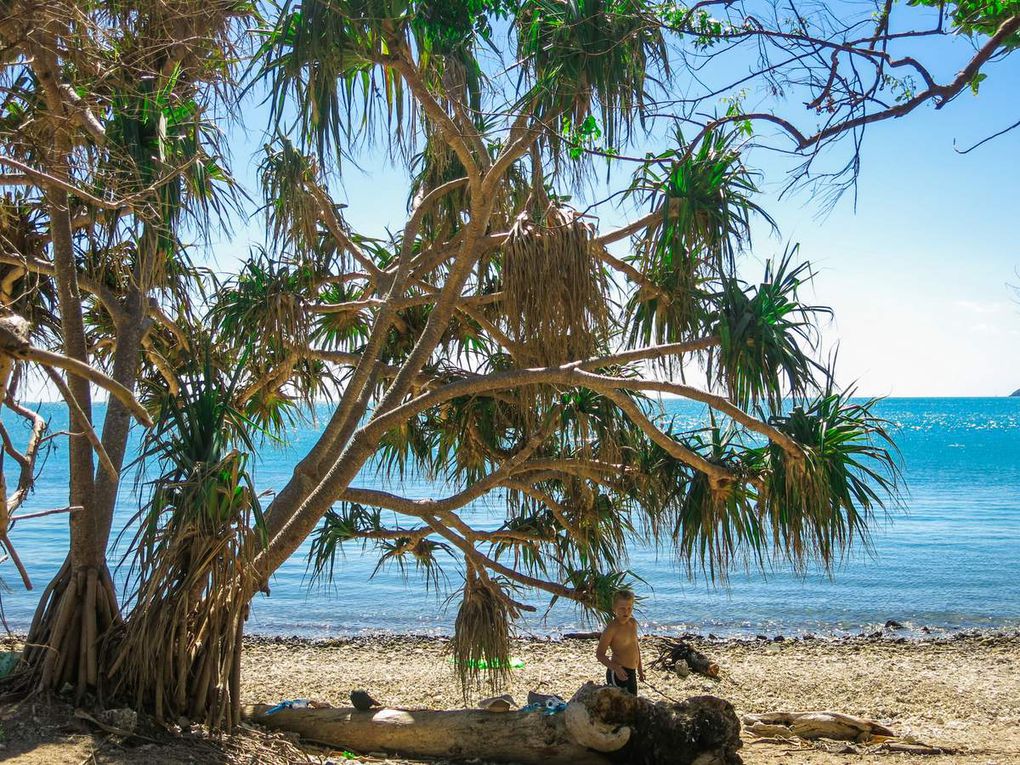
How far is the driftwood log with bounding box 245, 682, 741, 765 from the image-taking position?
573 cm

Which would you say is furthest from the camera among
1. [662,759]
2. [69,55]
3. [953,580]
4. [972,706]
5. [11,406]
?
[953,580]

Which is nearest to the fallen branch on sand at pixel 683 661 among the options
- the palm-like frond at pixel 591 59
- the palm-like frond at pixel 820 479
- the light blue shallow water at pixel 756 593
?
the light blue shallow water at pixel 756 593

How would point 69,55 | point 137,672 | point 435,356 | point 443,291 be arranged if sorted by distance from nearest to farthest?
point 69,55, point 137,672, point 443,291, point 435,356

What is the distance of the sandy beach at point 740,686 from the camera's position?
5020 mm

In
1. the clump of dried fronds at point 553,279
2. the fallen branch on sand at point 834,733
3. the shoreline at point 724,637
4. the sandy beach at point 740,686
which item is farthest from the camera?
the shoreline at point 724,637

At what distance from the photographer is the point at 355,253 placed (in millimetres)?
7258

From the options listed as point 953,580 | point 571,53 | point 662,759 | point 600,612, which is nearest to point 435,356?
point 600,612

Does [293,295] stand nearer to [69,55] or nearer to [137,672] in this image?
[69,55]

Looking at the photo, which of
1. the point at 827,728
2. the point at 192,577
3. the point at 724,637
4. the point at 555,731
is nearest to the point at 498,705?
the point at 555,731

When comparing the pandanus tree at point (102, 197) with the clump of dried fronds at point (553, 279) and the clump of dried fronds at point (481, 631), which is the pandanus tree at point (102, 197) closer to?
the clump of dried fronds at point (553, 279)

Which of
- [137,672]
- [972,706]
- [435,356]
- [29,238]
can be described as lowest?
[972,706]

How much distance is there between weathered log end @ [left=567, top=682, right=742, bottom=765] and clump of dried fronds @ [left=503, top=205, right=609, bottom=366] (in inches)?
91.3

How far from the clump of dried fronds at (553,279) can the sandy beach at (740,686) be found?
292 centimetres

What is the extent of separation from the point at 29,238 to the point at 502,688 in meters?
5.41
